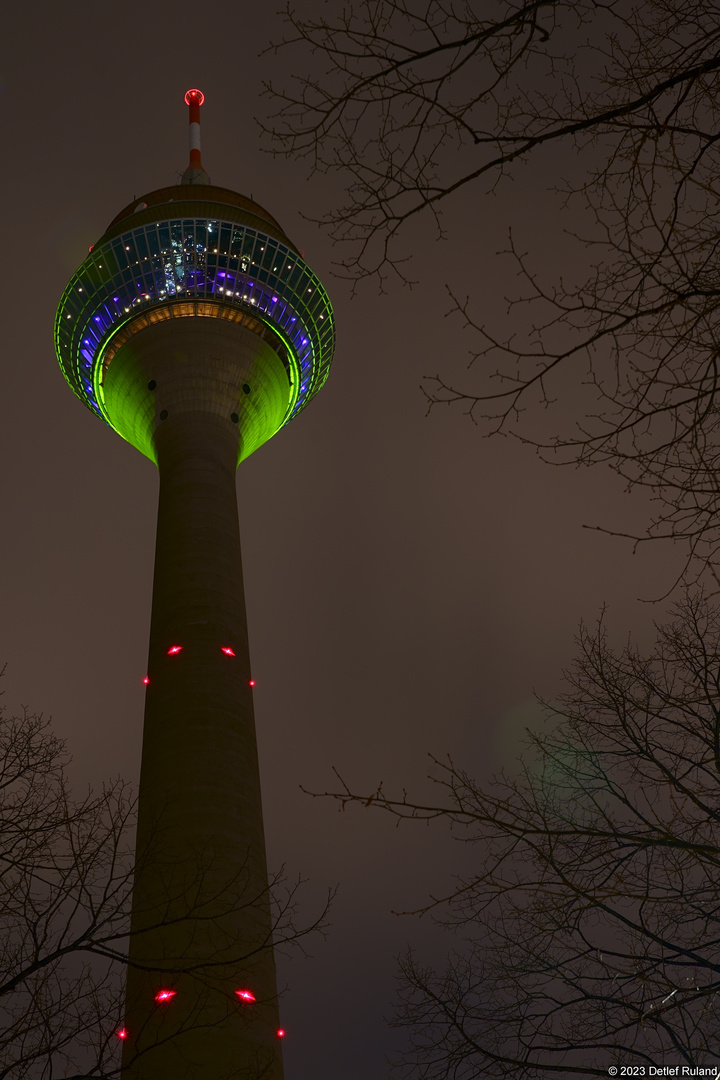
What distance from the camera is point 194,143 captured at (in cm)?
4712

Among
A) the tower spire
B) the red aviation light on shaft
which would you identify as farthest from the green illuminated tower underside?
the red aviation light on shaft

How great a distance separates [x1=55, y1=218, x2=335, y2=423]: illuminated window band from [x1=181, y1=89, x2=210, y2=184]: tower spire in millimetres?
7043

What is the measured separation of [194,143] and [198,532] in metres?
25.9

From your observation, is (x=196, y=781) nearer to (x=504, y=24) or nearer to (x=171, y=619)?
(x=171, y=619)

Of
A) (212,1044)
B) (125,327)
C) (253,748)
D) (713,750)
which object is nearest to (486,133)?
(713,750)

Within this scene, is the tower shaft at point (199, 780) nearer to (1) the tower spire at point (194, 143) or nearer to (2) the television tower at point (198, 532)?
(2) the television tower at point (198, 532)

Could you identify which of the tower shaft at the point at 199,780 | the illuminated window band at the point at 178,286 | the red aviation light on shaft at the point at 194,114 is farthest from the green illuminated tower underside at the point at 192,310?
the red aviation light on shaft at the point at 194,114

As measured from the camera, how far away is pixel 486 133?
584 centimetres

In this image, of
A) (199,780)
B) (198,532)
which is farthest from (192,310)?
(199,780)

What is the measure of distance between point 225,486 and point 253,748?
9017 mm

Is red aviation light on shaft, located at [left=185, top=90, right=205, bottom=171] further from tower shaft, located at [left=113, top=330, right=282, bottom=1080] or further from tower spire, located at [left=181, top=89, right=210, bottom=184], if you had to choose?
tower shaft, located at [left=113, top=330, right=282, bottom=1080]

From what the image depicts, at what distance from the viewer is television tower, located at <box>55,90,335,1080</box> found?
21828mm

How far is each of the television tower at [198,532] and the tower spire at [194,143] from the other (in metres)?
0.11

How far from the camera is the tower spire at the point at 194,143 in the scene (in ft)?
147
